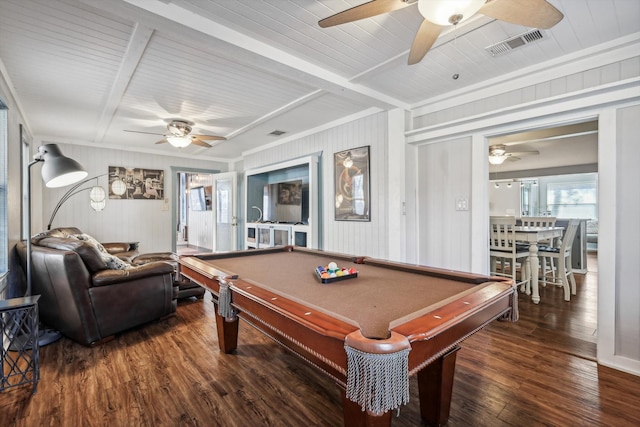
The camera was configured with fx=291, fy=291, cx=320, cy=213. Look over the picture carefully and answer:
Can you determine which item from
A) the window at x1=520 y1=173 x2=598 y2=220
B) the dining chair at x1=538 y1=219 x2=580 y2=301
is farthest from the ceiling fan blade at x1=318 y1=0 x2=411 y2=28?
the window at x1=520 y1=173 x2=598 y2=220

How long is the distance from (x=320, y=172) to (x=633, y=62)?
10.9 ft

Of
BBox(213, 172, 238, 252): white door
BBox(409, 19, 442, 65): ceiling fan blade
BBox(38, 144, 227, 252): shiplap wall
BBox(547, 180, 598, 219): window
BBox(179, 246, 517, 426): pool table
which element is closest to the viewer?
BBox(179, 246, 517, 426): pool table

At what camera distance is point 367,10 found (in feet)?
4.89

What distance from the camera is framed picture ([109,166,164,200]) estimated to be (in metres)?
5.66

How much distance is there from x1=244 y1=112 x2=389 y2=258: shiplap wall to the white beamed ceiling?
292mm

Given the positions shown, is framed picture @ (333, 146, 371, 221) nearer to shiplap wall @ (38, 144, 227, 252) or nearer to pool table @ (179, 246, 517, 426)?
pool table @ (179, 246, 517, 426)

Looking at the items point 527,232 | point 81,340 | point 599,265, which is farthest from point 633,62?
point 81,340

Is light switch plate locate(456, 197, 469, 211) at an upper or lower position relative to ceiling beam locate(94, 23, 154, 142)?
lower

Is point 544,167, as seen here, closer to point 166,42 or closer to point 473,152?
point 473,152

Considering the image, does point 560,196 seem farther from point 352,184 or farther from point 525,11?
point 525,11

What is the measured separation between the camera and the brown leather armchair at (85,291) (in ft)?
7.84

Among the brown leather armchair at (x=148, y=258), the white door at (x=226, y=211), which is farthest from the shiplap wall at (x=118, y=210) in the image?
the brown leather armchair at (x=148, y=258)

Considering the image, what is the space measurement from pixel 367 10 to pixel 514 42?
1.43 meters

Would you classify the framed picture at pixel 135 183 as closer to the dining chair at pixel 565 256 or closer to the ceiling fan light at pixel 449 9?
the ceiling fan light at pixel 449 9
